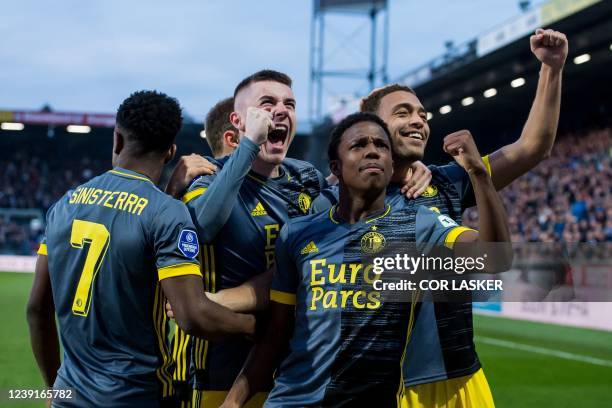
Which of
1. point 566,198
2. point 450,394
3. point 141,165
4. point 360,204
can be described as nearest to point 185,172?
point 141,165

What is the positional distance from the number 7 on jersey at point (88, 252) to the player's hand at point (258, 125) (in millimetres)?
738

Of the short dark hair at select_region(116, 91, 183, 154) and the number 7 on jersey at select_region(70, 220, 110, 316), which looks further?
the short dark hair at select_region(116, 91, 183, 154)

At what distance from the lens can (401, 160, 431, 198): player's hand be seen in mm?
3412

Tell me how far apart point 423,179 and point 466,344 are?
822 millimetres

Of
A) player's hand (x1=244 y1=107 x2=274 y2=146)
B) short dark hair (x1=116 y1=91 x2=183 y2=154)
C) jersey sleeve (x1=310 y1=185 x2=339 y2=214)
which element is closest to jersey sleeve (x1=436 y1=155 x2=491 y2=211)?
jersey sleeve (x1=310 y1=185 x2=339 y2=214)

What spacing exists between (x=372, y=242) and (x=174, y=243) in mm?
781

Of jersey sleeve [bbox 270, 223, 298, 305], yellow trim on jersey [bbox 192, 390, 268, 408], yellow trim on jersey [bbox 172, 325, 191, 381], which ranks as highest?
jersey sleeve [bbox 270, 223, 298, 305]

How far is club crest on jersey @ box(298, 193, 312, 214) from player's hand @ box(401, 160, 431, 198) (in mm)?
489

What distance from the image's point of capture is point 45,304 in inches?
129

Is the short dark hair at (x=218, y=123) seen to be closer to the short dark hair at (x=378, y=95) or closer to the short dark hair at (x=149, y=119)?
the short dark hair at (x=378, y=95)

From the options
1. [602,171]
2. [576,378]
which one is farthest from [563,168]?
[576,378]

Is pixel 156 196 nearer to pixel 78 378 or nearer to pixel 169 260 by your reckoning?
pixel 169 260

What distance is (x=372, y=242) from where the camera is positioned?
2932mm

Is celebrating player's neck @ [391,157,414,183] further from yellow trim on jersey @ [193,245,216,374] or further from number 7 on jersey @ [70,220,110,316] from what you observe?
number 7 on jersey @ [70,220,110,316]
